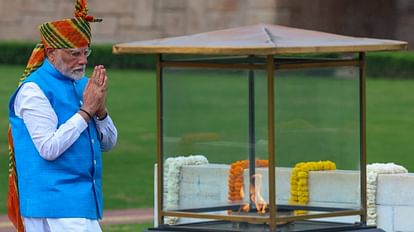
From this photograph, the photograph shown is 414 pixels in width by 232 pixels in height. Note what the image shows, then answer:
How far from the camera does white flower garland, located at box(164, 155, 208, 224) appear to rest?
7.06 meters

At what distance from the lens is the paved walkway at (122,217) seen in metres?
10.4

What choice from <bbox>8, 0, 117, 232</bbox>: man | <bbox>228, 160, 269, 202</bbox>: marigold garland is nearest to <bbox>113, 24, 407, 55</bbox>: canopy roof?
<bbox>8, 0, 117, 232</bbox>: man

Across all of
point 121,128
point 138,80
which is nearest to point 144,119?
point 121,128

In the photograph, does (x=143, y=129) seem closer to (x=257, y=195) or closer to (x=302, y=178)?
(x=302, y=178)

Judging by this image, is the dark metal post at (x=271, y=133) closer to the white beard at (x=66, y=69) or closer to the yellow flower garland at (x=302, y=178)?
the yellow flower garland at (x=302, y=178)

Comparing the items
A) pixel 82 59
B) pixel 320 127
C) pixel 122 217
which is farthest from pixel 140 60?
pixel 82 59

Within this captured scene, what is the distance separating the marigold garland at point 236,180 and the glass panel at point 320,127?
17 cm

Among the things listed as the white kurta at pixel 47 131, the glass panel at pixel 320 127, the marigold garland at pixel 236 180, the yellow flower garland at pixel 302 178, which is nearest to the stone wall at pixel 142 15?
the yellow flower garland at pixel 302 178

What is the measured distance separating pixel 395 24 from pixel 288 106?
2432 centimetres

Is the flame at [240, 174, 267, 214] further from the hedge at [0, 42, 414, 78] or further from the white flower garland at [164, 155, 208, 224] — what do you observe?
the hedge at [0, 42, 414, 78]

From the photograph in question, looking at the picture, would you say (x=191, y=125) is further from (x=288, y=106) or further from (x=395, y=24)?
(x=395, y=24)

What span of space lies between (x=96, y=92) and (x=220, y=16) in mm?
23822

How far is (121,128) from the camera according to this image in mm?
17594

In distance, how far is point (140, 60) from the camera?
27141 mm
